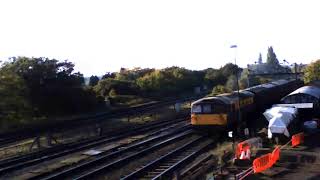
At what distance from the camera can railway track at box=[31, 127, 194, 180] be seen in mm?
21166

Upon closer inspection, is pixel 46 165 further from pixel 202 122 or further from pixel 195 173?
pixel 202 122

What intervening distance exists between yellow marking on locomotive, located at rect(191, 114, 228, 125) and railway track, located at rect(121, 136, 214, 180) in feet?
4.20

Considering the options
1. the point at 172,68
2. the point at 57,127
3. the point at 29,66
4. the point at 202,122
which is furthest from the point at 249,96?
the point at 172,68

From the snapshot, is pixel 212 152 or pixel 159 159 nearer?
pixel 159 159

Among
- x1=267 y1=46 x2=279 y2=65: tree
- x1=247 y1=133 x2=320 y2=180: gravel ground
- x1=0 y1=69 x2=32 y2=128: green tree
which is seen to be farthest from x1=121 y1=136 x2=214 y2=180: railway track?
x1=267 y1=46 x2=279 y2=65: tree

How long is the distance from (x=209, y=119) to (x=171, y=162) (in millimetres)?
7618

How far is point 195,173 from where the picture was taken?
2002 centimetres

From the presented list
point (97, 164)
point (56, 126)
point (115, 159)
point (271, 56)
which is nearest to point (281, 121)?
point (115, 159)

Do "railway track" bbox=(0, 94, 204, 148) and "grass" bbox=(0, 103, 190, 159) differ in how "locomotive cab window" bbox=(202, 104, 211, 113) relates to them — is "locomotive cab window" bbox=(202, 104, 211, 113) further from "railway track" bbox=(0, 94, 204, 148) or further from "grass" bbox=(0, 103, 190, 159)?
"railway track" bbox=(0, 94, 204, 148)

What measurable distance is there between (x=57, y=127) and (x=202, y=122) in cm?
1213

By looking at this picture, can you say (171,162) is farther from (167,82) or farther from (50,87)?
(167,82)

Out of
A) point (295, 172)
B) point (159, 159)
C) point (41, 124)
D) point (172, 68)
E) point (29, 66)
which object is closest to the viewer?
point (295, 172)

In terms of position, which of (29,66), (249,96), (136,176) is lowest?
(136,176)

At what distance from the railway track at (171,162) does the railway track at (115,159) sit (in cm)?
157
